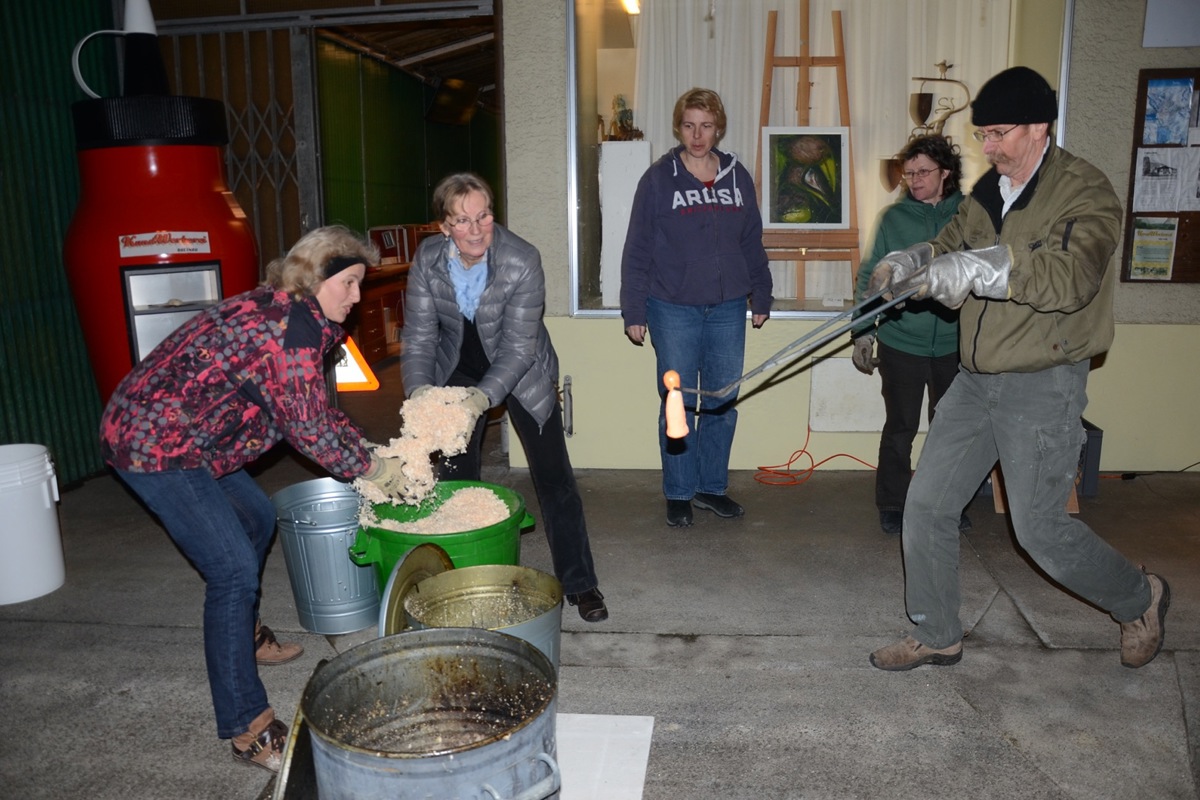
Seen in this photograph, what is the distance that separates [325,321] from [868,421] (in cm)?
411

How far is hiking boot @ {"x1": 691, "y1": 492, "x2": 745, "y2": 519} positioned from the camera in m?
5.42

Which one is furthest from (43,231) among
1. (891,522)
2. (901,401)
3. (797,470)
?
(891,522)

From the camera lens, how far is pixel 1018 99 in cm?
306

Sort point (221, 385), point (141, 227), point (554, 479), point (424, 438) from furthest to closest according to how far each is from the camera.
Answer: point (141, 227) → point (554, 479) → point (424, 438) → point (221, 385)

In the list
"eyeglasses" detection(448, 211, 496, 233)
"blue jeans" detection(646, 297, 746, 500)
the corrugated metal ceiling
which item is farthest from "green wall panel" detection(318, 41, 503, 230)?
"eyeglasses" detection(448, 211, 496, 233)

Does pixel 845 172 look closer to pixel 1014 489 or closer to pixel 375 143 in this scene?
pixel 1014 489

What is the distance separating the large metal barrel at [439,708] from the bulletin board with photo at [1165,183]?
506cm

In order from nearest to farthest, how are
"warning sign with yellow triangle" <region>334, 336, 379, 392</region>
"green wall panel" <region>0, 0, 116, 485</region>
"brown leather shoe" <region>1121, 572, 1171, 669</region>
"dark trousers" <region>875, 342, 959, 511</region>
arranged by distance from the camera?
"brown leather shoe" <region>1121, 572, 1171, 669</region> → "warning sign with yellow triangle" <region>334, 336, 379, 392</region> → "dark trousers" <region>875, 342, 959, 511</region> → "green wall panel" <region>0, 0, 116, 485</region>

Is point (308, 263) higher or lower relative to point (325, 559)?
higher

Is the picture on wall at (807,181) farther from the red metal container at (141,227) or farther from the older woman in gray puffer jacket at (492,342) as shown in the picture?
the red metal container at (141,227)

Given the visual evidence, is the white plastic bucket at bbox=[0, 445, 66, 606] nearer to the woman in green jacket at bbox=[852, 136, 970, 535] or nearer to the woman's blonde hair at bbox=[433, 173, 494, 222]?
the woman's blonde hair at bbox=[433, 173, 494, 222]

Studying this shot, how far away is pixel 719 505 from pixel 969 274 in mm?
2737

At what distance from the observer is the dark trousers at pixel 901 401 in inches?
195

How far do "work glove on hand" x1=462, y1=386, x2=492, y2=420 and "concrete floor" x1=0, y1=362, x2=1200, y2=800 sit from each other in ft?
3.46
